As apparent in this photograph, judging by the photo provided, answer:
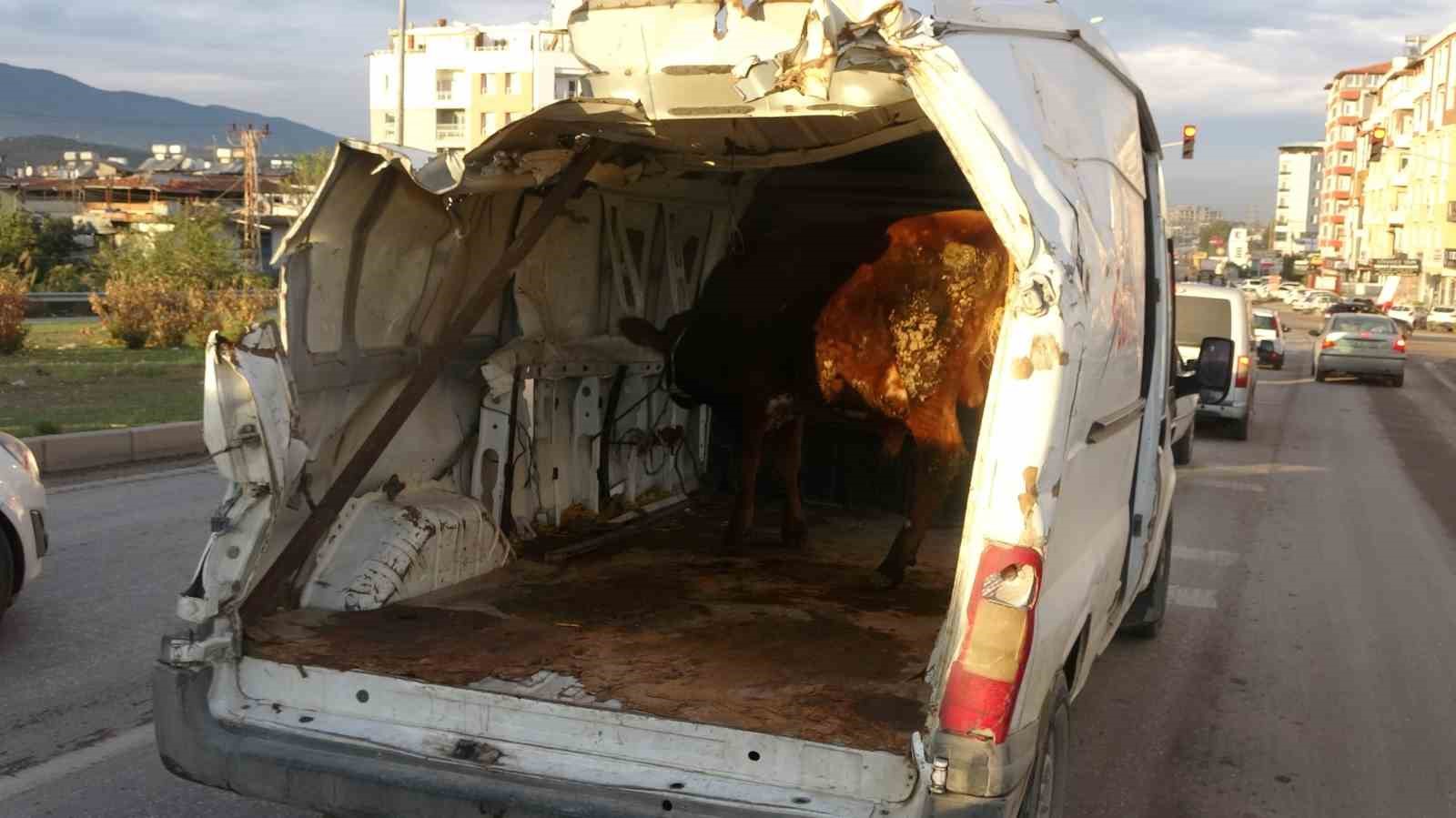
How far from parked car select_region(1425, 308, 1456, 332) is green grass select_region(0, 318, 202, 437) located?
209ft

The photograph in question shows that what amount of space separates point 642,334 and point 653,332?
0.24 feet

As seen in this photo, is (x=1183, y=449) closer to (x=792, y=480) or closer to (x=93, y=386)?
(x=792, y=480)

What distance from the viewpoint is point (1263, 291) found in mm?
105000

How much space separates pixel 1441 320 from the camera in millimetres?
71688

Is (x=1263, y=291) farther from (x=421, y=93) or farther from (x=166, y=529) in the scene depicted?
(x=166, y=529)

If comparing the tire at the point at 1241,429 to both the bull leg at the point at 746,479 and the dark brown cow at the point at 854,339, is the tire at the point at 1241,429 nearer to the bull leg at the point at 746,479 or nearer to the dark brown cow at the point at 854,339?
the dark brown cow at the point at 854,339

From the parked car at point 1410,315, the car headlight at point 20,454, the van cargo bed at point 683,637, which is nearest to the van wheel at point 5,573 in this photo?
the car headlight at point 20,454

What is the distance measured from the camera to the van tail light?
3.77 meters

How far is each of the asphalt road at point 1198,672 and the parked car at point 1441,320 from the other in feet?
209

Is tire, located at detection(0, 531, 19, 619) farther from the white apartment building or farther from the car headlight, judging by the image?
the white apartment building

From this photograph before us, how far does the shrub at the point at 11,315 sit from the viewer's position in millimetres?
22281

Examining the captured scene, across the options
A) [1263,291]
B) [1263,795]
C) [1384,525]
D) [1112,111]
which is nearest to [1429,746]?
[1263,795]

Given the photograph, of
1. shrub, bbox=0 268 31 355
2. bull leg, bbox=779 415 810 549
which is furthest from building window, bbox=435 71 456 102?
bull leg, bbox=779 415 810 549

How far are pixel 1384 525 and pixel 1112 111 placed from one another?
9.46 m
